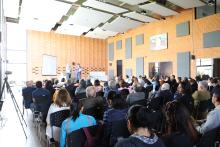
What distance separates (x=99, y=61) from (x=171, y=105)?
70.1 feet

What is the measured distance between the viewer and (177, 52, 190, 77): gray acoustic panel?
14258 mm

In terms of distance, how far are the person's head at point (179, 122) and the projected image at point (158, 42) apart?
1400 cm

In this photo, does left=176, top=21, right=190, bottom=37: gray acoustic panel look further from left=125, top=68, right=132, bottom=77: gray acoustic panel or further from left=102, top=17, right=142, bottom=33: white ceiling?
left=125, top=68, right=132, bottom=77: gray acoustic panel

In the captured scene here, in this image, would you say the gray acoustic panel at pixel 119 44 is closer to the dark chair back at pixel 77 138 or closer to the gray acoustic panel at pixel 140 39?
the gray acoustic panel at pixel 140 39

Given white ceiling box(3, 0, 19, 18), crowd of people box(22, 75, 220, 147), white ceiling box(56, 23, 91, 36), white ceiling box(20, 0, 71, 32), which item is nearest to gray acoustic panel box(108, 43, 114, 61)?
white ceiling box(56, 23, 91, 36)

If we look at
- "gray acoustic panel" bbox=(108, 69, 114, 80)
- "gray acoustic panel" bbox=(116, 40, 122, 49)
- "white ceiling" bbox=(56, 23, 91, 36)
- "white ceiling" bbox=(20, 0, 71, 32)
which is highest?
"white ceiling" bbox=(20, 0, 71, 32)

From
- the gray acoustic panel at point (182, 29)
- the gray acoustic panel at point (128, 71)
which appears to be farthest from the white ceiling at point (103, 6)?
the gray acoustic panel at point (128, 71)

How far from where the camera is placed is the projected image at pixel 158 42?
629 inches

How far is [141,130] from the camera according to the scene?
1.94 m

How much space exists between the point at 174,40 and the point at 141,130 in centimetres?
1411

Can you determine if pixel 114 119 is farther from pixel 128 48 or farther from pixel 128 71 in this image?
pixel 128 48

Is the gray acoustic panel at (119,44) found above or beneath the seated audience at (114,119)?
above

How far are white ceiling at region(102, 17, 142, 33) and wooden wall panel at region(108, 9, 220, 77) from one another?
0.85 meters

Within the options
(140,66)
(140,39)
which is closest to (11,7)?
(140,39)
